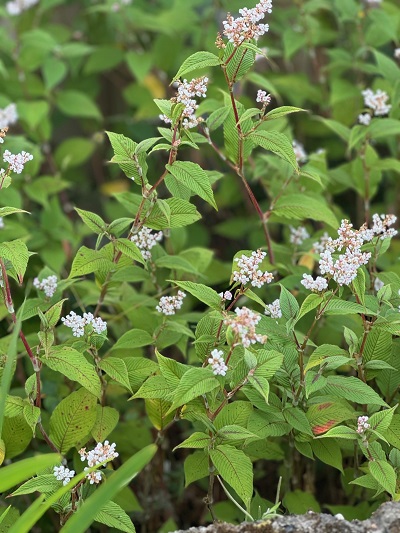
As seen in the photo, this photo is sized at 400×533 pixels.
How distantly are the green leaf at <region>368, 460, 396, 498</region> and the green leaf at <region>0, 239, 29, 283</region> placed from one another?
0.67m

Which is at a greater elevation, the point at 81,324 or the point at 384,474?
the point at 81,324

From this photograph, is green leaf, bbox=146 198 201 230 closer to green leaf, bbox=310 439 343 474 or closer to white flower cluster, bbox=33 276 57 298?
white flower cluster, bbox=33 276 57 298

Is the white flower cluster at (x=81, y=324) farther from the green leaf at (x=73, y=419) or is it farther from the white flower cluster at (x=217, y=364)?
the white flower cluster at (x=217, y=364)

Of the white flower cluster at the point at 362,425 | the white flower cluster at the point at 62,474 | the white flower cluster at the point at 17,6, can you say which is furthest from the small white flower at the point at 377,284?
the white flower cluster at the point at 17,6

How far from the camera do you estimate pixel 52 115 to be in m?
3.09

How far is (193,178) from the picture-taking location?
145 centimetres

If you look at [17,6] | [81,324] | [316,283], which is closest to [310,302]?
[316,283]

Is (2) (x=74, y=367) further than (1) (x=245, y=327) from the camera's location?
Yes

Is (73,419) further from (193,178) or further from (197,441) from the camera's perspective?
(193,178)

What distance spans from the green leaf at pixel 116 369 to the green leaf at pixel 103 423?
0.29 feet

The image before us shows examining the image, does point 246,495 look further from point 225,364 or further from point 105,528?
point 105,528

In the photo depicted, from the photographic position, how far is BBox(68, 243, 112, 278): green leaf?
4.91 ft

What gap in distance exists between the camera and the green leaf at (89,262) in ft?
4.91

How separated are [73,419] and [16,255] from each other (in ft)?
1.06
